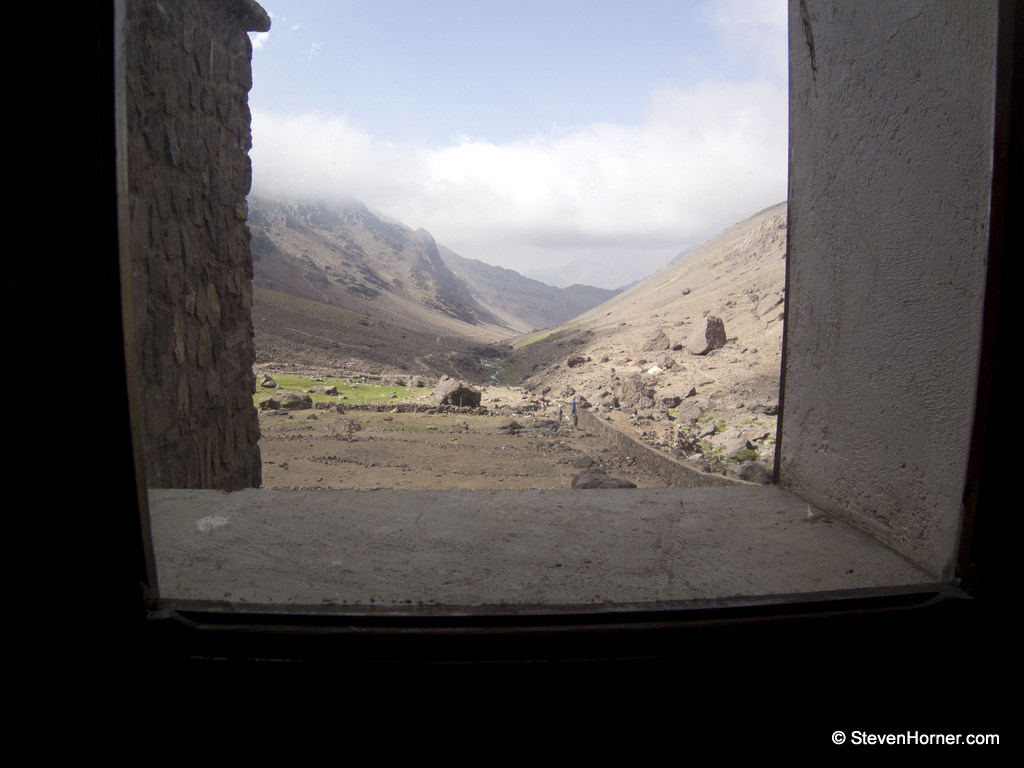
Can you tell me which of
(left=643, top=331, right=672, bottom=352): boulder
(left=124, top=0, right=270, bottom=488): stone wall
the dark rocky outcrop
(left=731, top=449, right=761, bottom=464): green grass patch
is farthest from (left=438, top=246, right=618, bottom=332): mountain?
(left=124, top=0, right=270, bottom=488): stone wall

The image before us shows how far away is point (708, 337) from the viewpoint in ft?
64.6

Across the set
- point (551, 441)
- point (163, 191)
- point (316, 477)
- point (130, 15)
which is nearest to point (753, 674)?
point (163, 191)

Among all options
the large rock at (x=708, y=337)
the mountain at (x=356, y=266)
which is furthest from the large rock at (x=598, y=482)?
the mountain at (x=356, y=266)

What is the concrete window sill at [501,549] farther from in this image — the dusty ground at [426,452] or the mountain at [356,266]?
the mountain at [356,266]

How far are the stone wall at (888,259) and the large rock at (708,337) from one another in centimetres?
1818

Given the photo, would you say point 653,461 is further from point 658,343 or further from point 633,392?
point 658,343

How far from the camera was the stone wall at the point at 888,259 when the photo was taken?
4.52ft

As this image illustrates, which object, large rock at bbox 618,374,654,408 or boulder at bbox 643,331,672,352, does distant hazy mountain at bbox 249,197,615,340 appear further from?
large rock at bbox 618,374,654,408

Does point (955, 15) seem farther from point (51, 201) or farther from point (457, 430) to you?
point (457, 430)

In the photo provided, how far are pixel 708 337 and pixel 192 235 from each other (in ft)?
60.2

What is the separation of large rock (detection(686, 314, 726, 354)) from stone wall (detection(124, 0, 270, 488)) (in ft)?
Answer: 57.0

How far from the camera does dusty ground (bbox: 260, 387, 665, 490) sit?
816cm

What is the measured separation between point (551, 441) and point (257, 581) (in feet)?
32.8

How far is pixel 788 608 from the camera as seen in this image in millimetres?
1270
